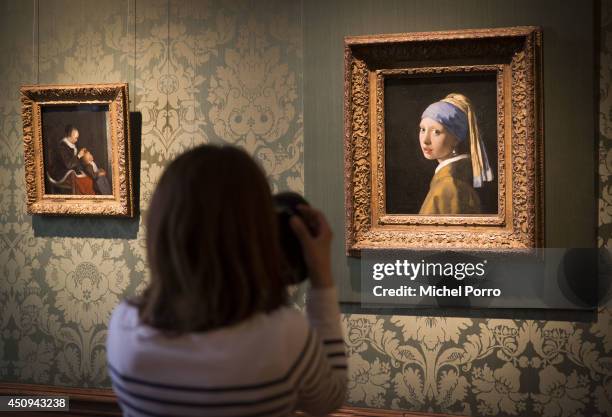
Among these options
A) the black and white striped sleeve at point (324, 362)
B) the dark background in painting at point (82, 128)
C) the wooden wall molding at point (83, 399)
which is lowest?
the wooden wall molding at point (83, 399)

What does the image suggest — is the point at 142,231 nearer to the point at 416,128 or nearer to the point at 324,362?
the point at 416,128

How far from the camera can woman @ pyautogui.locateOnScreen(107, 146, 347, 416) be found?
35.8 inches

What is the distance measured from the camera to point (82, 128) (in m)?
2.43

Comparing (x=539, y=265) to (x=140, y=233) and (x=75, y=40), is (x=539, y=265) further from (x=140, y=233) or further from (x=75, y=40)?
(x=75, y=40)

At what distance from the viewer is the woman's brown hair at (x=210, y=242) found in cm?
91

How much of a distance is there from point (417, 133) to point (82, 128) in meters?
1.36

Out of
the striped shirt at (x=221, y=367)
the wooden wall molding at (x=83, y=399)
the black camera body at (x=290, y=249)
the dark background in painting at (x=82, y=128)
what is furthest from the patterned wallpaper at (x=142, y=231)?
the striped shirt at (x=221, y=367)

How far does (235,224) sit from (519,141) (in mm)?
1461

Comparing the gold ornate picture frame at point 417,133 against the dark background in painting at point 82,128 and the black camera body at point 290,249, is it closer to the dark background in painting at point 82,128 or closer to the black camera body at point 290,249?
the dark background in painting at point 82,128

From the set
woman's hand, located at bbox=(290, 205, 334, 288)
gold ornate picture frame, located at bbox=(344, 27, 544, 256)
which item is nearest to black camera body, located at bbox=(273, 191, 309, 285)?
woman's hand, located at bbox=(290, 205, 334, 288)

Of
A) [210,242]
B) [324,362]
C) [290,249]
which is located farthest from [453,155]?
[210,242]

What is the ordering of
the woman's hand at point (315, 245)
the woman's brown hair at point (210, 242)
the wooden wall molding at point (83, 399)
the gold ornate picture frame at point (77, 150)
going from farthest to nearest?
the wooden wall molding at point (83, 399), the gold ornate picture frame at point (77, 150), the woman's hand at point (315, 245), the woman's brown hair at point (210, 242)

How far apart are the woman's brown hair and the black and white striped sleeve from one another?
5.5 inches

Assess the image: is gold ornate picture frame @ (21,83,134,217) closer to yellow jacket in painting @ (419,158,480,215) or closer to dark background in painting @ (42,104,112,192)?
dark background in painting @ (42,104,112,192)
